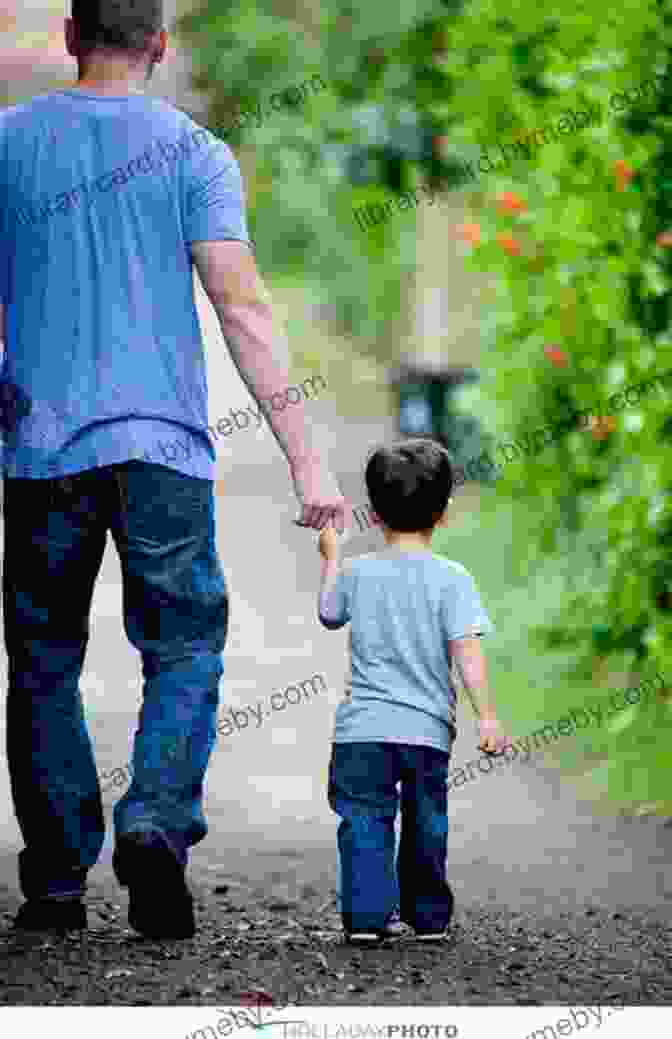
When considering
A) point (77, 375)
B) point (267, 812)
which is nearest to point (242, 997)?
point (77, 375)

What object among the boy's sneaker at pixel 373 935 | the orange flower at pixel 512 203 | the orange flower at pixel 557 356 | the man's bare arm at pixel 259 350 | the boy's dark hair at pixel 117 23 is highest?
the orange flower at pixel 512 203

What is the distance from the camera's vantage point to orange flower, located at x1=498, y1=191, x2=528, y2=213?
32.4 feet

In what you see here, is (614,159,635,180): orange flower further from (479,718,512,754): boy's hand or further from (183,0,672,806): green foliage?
(479,718,512,754): boy's hand

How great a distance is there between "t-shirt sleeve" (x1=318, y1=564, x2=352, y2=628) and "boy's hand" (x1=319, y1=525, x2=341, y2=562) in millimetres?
100

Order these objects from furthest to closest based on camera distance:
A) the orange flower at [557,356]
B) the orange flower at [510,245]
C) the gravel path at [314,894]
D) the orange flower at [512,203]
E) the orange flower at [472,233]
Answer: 1. the orange flower at [472,233]
2. the orange flower at [510,245]
3. the orange flower at [512,203]
4. the orange flower at [557,356]
5. the gravel path at [314,894]

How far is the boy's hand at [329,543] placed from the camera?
4.75m

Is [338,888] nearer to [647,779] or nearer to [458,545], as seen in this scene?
[647,779]

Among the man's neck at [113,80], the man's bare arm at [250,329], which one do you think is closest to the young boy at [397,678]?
the man's bare arm at [250,329]

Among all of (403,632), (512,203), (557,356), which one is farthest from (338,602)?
(512,203)

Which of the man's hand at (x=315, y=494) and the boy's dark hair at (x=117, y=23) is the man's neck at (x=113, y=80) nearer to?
the boy's dark hair at (x=117, y=23)

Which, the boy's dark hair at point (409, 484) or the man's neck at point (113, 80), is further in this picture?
the boy's dark hair at point (409, 484)

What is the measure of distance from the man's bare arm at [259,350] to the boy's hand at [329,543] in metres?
0.03

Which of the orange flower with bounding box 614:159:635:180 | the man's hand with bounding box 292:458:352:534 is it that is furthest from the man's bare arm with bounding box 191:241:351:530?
the orange flower with bounding box 614:159:635:180

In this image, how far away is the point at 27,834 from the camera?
4.84 meters
